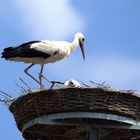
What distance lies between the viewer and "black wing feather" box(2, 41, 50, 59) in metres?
10.2

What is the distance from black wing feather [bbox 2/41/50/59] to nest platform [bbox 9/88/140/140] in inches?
75.3

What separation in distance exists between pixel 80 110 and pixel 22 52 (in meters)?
2.72

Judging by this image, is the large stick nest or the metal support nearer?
the large stick nest

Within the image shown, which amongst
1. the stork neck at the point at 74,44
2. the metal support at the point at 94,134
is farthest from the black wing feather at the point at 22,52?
the metal support at the point at 94,134

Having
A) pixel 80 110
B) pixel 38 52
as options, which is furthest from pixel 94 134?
pixel 38 52

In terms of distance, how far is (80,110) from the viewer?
7.84 metres

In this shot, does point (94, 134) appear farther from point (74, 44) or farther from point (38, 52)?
point (74, 44)

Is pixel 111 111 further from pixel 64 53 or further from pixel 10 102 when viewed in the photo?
pixel 64 53

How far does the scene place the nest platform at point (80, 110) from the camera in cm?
786

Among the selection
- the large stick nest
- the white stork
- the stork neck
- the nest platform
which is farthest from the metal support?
the stork neck

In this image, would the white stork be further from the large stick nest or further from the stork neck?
the large stick nest

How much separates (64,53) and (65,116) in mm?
2897

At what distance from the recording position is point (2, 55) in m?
10.3

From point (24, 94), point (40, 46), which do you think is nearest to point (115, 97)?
point (24, 94)
